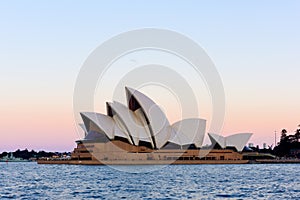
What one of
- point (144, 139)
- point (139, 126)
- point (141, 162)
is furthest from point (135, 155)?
point (139, 126)

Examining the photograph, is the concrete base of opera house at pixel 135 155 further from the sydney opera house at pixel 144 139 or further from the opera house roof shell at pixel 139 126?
the opera house roof shell at pixel 139 126

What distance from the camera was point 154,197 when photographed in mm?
23750

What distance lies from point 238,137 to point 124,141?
2464 centimetres

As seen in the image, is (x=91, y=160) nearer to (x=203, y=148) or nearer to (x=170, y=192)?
(x=203, y=148)

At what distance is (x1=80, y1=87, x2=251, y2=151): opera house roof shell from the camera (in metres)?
67.4

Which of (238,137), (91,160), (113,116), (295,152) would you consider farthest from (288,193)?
(295,152)

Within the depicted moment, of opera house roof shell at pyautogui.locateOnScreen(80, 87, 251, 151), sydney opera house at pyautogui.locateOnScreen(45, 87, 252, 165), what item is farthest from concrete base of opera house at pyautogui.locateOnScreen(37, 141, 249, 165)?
opera house roof shell at pyautogui.locateOnScreen(80, 87, 251, 151)

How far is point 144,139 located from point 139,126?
3.61m

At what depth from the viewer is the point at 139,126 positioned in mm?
70000

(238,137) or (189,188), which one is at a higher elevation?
(238,137)

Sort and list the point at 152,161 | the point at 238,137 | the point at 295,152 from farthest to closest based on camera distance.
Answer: the point at 295,152
the point at 238,137
the point at 152,161

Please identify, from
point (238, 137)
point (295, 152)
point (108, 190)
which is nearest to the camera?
point (108, 190)

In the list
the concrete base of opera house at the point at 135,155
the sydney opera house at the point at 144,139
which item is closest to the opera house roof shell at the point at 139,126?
the sydney opera house at the point at 144,139

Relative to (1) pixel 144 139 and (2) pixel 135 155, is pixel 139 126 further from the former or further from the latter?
(2) pixel 135 155
